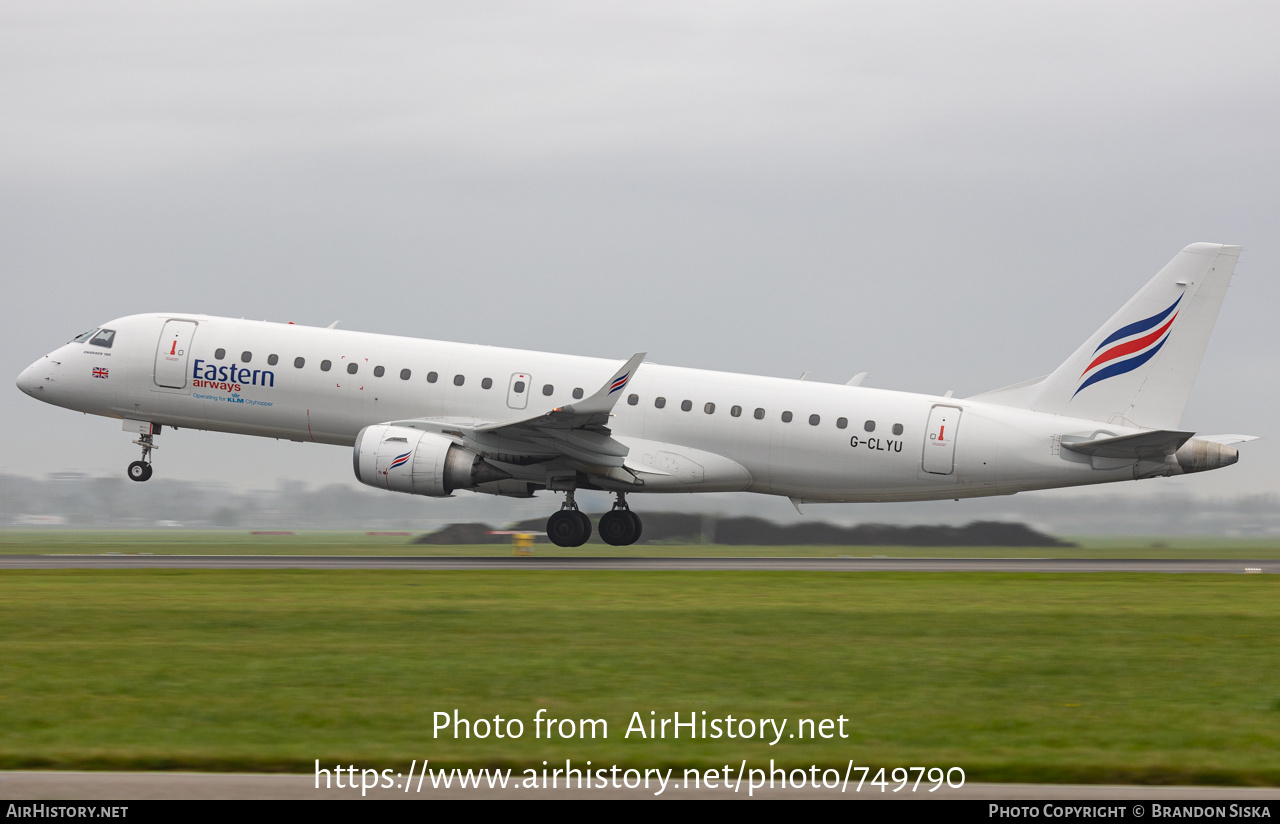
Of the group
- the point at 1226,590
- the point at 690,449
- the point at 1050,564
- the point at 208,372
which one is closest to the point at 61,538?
the point at 208,372

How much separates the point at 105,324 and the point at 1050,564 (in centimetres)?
2743

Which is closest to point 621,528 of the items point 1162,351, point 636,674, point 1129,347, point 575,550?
point 575,550

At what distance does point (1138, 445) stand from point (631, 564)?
13.5 meters

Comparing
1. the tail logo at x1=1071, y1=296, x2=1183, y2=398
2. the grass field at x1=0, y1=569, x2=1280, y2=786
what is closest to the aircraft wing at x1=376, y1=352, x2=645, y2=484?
the grass field at x1=0, y1=569, x2=1280, y2=786

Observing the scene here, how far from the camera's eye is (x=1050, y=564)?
1298 inches

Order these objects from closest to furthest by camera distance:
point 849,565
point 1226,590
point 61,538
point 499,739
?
point 499,739, point 1226,590, point 849,565, point 61,538

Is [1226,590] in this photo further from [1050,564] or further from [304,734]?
[304,734]

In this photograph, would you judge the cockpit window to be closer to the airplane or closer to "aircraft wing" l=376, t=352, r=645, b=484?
the airplane

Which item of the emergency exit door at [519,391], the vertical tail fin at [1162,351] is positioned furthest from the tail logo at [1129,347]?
the emergency exit door at [519,391]

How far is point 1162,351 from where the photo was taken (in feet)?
111

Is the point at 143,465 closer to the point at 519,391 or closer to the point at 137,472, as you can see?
the point at 137,472

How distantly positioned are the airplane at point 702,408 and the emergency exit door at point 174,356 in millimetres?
57

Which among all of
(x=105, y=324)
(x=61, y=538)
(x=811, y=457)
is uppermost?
(x=105, y=324)

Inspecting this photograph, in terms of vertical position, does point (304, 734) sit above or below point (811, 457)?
below
